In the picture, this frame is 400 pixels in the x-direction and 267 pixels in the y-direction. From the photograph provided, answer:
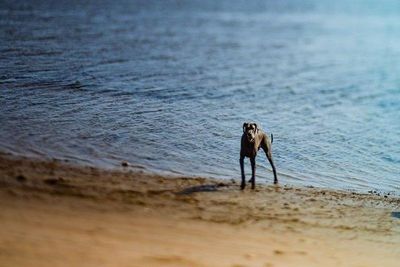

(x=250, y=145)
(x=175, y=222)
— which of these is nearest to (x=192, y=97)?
(x=250, y=145)


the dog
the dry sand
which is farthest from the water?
the dry sand

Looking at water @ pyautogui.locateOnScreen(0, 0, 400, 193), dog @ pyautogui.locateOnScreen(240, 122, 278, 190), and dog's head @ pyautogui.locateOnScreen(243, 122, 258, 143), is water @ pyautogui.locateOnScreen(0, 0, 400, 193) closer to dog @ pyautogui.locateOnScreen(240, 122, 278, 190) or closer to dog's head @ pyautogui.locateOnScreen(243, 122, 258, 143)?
dog @ pyautogui.locateOnScreen(240, 122, 278, 190)

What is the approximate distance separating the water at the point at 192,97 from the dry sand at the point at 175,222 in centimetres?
93

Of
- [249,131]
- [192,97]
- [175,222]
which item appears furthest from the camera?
[192,97]

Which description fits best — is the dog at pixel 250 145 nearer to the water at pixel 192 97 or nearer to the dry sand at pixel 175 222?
the dry sand at pixel 175 222

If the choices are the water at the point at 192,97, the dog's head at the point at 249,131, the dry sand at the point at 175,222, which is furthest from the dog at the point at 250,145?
the water at the point at 192,97

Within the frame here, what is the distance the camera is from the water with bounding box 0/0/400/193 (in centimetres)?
1163

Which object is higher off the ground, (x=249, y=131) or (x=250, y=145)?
(x=249, y=131)

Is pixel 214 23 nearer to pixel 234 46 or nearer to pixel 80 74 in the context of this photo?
pixel 234 46

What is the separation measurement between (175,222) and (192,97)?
9.96 meters

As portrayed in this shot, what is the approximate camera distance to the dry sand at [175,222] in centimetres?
677

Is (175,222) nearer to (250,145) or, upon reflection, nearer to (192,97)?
(250,145)

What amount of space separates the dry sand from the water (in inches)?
36.8

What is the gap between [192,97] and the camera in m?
17.8
